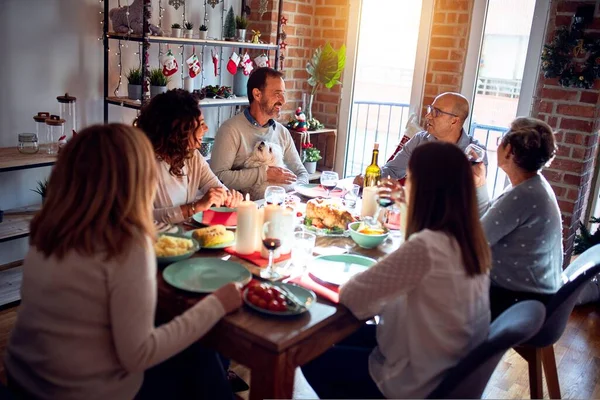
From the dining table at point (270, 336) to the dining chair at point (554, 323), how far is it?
71 centimetres

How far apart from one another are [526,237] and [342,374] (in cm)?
78

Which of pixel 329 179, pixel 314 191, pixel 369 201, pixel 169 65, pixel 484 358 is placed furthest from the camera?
pixel 169 65

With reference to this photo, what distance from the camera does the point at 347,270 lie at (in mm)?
1778

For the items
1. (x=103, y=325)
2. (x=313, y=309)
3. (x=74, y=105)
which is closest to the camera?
(x=103, y=325)

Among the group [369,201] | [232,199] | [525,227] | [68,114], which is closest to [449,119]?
[369,201]

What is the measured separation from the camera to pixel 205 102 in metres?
→ 3.46

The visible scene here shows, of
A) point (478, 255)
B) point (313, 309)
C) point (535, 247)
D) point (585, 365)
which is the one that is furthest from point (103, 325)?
point (585, 365)

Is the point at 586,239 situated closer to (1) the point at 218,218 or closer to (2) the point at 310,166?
(2) the point at 310,166

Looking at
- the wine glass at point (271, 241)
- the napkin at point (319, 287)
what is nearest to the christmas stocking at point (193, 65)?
the wine glass at point (271, 241)

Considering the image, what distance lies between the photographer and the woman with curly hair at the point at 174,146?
7.24 feet

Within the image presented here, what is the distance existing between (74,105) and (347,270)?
2.08 m

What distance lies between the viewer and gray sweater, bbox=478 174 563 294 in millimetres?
1884

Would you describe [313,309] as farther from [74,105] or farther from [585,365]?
[74,105]

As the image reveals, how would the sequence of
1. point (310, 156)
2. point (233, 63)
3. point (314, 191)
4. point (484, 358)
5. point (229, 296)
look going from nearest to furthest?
point (484, 358)
point (229, 296)
point (314, 191)
point (233, 63)
point (310, 156)
